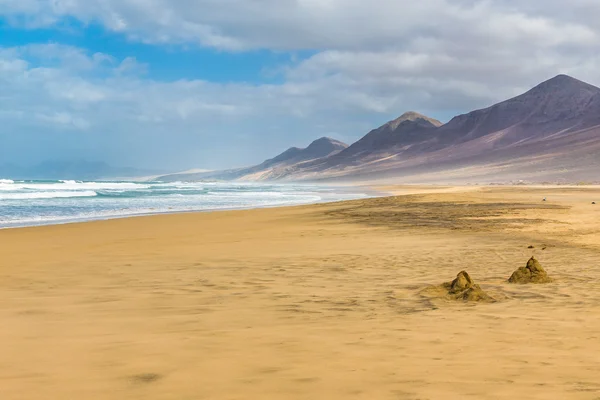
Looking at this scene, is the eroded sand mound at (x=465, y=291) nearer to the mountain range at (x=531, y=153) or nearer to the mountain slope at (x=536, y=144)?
the mountain range at (x=531, y=153)

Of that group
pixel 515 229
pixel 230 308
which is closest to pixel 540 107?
pixel 515 229

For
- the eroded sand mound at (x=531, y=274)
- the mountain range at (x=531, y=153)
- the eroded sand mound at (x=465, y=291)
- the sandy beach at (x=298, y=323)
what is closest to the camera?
the sandy beach at (x=298, y=323)

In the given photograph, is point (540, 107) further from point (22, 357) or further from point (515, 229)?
point (22, 357)

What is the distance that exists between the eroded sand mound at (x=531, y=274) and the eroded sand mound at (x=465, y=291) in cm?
133

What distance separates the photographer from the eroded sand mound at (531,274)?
8.27 m

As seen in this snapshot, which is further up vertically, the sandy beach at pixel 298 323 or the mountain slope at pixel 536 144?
the mountain slope at pixel 536 144

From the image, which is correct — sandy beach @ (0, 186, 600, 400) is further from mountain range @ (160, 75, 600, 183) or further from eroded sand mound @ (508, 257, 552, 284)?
mountain range @ (160, 75, 600, 183)

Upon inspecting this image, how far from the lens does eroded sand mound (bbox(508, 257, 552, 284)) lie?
8.27 m

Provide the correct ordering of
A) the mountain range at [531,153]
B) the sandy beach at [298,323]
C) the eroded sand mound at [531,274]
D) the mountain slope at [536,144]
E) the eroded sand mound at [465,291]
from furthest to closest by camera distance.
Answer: the mountain slope at [536,144]
the mountain range at [531,153]
the eroded sand mound at [531,274]
the eroded sand mound at [465,291]
the sandy beach at [298,323]

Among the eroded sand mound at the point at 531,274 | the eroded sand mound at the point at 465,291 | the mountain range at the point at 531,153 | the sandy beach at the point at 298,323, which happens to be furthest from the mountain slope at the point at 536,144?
the eroded sand mound at the point at 465,291

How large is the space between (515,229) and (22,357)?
50.6 ft

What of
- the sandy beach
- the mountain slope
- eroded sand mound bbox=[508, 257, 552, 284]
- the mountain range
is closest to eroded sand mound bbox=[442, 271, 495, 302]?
the sandy beach

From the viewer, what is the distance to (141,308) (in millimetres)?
7000

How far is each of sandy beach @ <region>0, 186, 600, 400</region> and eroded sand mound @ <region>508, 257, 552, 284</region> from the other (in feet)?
0.83
